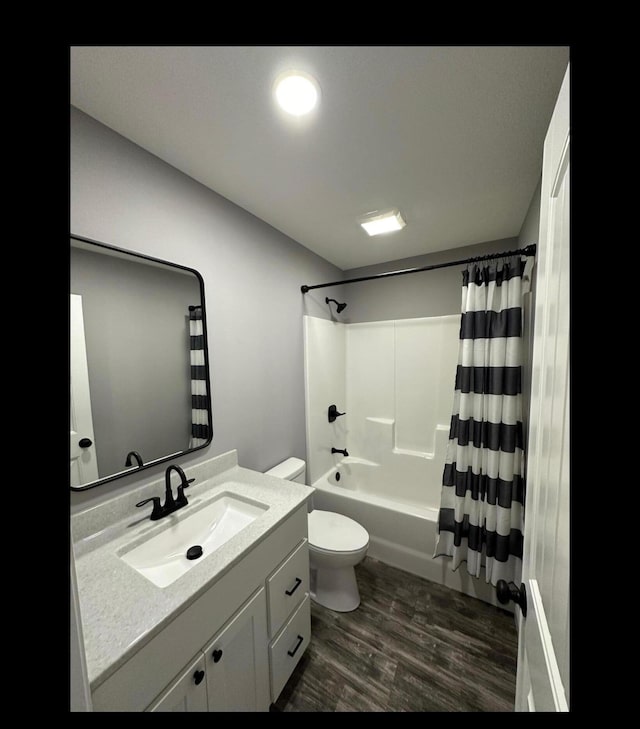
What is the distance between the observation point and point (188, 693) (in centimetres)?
78

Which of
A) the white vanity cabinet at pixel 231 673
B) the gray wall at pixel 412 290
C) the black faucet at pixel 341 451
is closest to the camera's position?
the white vanity cabinet at pixel 231 673

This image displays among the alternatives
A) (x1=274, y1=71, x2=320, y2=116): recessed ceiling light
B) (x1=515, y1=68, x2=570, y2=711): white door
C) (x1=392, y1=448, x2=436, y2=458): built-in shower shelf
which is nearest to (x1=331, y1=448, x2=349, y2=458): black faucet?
(x1=392, y1=448, x2=436, y2=458): built-in shower shelf

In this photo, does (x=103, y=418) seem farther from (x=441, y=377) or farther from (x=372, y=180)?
(x=441, y=377)

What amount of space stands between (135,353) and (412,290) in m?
2.20

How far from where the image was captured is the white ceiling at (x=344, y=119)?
30.6 inches

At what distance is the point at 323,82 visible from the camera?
84 centimetres

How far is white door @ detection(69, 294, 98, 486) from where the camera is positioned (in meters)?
0.96

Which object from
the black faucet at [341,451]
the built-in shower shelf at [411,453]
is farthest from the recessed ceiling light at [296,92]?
the built-in shower shelf at [411,453]

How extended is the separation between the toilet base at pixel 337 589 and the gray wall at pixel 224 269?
766mm

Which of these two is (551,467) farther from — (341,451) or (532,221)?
(341,451)

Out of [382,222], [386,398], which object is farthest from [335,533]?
[382,222]

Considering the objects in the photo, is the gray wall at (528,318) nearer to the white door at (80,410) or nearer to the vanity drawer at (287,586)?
the vanity drawer at (287,586)
